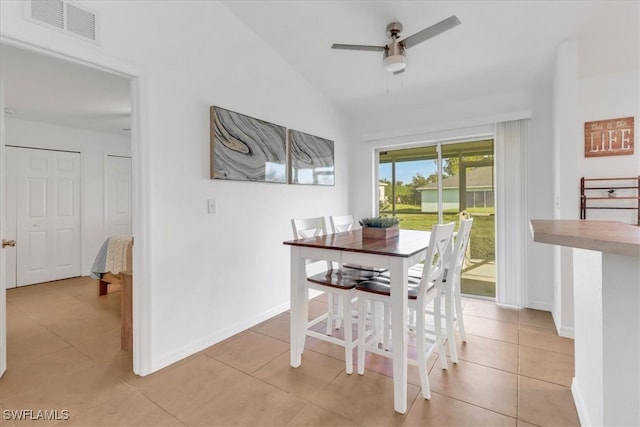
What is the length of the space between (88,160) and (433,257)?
547 cm

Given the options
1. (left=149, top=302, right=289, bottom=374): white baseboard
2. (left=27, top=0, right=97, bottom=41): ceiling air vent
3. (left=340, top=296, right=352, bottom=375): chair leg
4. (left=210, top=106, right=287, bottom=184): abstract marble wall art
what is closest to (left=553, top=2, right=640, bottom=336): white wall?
(left=340, top=296, right=352, bottom=375): chair leg

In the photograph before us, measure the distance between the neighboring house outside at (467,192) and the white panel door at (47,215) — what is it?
5.25m

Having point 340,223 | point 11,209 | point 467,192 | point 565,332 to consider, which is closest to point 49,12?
point 340,223

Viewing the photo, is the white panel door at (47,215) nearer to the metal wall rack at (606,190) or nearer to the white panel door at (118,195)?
the white panel door at (118,195)

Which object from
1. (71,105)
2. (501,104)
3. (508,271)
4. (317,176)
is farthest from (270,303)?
(71,105)

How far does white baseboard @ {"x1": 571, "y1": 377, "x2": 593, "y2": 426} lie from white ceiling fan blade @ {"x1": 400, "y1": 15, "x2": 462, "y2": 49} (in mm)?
2209

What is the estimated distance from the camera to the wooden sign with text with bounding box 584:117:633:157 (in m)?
2.86

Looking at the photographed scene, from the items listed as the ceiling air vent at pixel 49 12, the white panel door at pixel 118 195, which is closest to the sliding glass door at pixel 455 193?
the ceiling air vent at pixel 49 12

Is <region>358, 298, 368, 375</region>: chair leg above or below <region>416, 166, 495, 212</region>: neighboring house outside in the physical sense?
below

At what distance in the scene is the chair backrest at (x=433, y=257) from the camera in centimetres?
180

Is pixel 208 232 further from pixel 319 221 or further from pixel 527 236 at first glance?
pixel 527 236

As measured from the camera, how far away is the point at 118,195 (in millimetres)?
5289

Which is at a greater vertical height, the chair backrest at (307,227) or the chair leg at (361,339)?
the chair backrest at (307,227)
